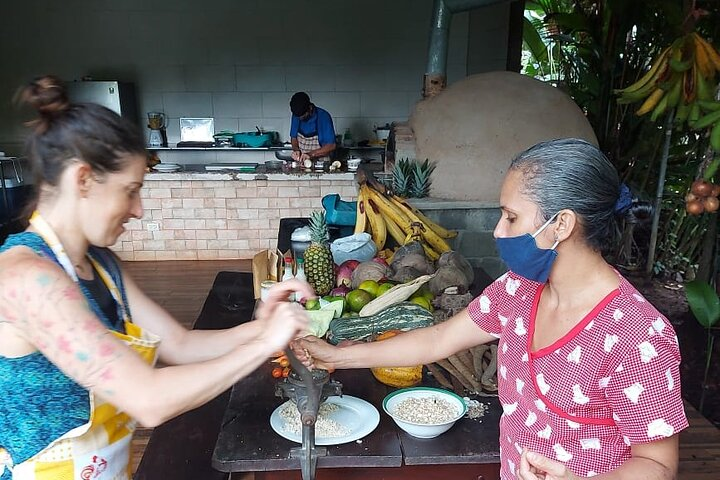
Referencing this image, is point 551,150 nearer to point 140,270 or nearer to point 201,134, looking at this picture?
point 140,270

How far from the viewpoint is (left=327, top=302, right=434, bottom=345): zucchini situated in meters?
2.08

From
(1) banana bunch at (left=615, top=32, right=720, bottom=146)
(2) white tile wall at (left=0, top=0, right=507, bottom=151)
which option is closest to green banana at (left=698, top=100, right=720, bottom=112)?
(1) banana bunch at (left=615, top=32, right=720, bottom=146)

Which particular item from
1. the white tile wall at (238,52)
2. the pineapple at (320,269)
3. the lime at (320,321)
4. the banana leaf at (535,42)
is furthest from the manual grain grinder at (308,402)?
the banana leaf at (535,42)

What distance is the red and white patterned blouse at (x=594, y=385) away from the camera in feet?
3.44

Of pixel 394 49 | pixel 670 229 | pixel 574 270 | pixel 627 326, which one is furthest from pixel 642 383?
pixel 394 49

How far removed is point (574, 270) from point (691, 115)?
246cm

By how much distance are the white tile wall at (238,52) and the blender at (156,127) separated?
0.53 ft

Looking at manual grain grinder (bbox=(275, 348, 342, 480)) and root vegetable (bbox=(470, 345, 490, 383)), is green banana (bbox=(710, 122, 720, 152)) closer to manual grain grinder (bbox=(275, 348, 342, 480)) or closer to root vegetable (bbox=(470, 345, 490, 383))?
root vegetable (bbox=(470, 345, 490, 383))

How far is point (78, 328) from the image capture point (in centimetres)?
102

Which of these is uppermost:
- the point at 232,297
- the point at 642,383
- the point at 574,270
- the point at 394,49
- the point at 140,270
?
the point at 394,49

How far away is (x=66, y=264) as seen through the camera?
1156 millimetres

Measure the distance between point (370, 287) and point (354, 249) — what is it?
56cm

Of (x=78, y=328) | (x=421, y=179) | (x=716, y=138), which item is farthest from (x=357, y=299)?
(x=716, y=138)

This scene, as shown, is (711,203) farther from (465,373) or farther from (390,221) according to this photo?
(465,373)
